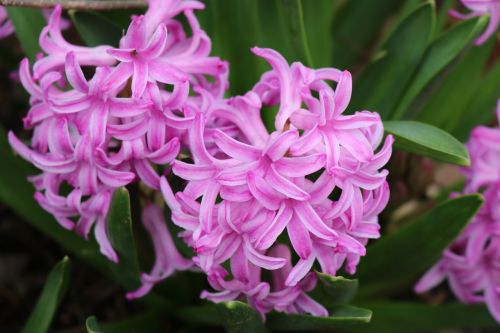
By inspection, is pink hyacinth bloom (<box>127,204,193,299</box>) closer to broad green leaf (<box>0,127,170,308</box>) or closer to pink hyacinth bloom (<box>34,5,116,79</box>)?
broad green leaf (<box>0,127,170,308</box>)

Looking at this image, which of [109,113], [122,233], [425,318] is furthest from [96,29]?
[425,318]

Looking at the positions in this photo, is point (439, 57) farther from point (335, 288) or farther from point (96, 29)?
point (96, 29)

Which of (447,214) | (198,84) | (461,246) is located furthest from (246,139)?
(461,246)

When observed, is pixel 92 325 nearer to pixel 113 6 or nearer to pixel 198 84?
pixel 198 84

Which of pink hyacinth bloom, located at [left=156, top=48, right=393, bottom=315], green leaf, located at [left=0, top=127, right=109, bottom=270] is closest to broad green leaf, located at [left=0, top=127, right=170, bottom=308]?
green leaf, located at [left=0, top=127, right=109, bottom=270]

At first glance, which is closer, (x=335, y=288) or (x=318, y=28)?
(x=335, y=288)
